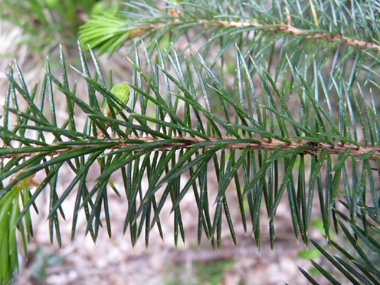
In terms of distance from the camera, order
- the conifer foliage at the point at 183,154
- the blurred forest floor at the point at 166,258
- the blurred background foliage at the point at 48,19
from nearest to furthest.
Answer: the conifer foliage at the point at 183,154
the blurred forest floor at the point at 166,258
the blurred background foliage at the point at 48,19

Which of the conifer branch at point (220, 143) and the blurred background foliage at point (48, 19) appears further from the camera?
the blurred background foliage at point (48, 19)

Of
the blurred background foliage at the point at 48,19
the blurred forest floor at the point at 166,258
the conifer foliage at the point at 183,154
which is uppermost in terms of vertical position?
the blurred background foliage at the point at 48,19

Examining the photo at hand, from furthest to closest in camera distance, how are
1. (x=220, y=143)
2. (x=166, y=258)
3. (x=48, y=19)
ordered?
(x=48, y=19)
(x=166, y=258)
(x=220, y=143)

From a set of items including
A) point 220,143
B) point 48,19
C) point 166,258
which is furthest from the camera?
point 48,19

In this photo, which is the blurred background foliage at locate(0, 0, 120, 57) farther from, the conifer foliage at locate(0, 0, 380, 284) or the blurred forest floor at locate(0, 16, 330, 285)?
the conifer foliage at locate(0, 0, 380, 284)

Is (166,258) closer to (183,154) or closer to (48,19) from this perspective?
(183,154)

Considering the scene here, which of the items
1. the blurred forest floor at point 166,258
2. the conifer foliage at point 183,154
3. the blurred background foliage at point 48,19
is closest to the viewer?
the conifer foliage at point 183,154

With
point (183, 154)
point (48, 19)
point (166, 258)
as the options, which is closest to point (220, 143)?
point (183, 154)

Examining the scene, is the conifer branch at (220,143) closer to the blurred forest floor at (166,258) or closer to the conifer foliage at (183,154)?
the conifer foliage at (183,154)

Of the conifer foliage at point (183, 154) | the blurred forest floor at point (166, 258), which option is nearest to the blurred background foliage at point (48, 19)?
the blurred forest floor at point (166, 258)

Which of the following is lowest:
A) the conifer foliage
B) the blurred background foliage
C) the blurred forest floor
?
the blurred forest floor

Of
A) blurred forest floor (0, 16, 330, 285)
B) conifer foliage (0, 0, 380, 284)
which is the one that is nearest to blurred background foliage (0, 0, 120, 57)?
blurred forest floor (0, 16, 330, 285)
